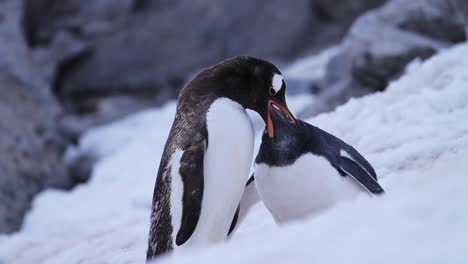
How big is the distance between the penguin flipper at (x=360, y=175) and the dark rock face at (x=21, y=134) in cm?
320

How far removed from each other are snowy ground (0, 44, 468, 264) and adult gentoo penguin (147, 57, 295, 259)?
22 cm

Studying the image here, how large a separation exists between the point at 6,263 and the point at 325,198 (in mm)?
2086

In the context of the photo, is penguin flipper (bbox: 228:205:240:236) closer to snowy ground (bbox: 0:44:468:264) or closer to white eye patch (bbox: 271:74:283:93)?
snowy ground (bbox: 0:44:468:264)

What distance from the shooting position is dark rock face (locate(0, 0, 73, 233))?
17.1 feet

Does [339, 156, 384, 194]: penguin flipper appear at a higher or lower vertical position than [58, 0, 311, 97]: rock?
lower

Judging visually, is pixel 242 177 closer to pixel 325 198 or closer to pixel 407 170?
pixel 325 198

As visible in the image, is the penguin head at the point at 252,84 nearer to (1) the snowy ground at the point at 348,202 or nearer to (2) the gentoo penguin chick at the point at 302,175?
(2) the gentoo penguin chick at the point at 302,175

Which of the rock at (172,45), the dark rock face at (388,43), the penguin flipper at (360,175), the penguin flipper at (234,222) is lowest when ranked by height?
the penguin flipper at (360,175)

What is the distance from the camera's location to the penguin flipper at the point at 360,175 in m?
2.23

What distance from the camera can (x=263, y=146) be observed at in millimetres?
2314

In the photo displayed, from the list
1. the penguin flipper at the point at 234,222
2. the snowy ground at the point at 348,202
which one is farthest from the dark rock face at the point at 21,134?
the penguin flipper at the point at 234,222

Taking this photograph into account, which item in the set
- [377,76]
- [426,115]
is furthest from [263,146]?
[377,76]

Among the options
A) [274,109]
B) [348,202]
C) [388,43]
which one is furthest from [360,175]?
[388,43]

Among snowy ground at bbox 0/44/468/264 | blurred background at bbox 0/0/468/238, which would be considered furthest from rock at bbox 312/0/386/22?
snowy ground at bbox 0/44/468/264
